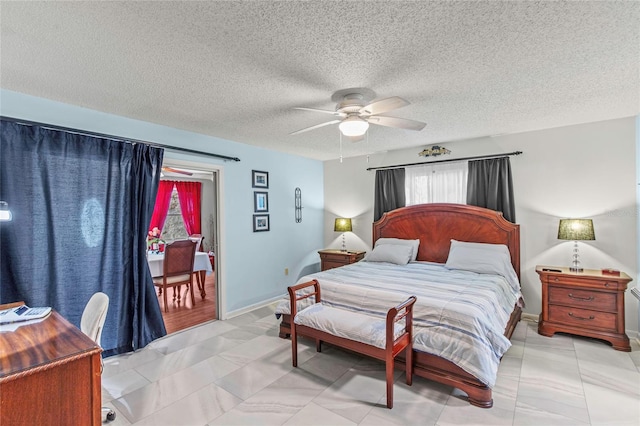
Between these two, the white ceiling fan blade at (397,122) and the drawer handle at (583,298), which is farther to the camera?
the drawer handle at (583,298)

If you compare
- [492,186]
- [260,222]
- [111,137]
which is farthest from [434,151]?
[111,137]

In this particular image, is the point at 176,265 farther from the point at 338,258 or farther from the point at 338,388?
the point at 338,388

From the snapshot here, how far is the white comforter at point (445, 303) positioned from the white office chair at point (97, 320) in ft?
5.50

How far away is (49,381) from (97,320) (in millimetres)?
619

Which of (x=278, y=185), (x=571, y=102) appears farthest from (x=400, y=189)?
(x=571, y=102)

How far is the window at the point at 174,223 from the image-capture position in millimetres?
7422

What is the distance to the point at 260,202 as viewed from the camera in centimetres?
464

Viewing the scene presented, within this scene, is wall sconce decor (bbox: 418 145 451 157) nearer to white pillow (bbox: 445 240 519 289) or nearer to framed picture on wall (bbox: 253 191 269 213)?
white pillow (bbox: 445 240 519 289)

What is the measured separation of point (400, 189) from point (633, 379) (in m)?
3.20

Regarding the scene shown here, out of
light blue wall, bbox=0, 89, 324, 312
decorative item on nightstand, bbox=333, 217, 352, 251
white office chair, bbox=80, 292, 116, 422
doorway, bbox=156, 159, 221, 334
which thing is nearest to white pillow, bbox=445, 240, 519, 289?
decorative item on nightstand, bbox=333, 217, 352, 251

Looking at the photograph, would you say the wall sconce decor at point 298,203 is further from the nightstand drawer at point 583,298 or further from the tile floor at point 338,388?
the nightstand drawer at point 583,298

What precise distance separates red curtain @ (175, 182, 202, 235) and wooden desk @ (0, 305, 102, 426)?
6172mm

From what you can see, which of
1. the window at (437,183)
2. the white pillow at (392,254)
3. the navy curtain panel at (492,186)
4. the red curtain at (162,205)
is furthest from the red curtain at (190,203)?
the navy curtain panel at (492,186)

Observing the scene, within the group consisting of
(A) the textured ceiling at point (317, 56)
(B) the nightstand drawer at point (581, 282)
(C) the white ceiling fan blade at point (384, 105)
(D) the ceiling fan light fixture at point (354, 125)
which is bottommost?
(B) the nightstand drawer at point (581, 282)
